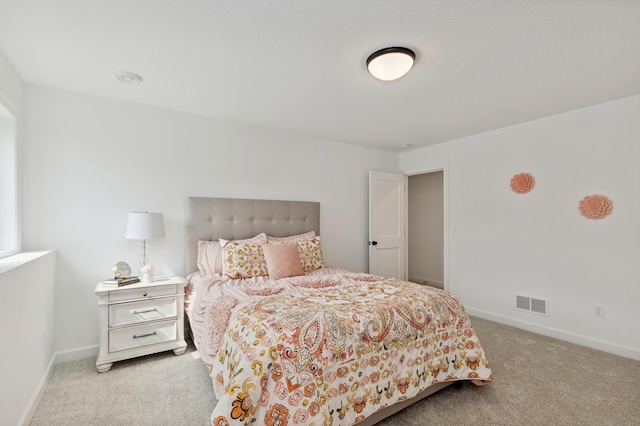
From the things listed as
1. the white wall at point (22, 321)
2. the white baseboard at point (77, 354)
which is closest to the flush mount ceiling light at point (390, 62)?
the white wall at point (22, 321)

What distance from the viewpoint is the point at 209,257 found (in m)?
3.15

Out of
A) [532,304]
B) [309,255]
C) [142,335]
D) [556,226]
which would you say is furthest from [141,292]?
[556,226]

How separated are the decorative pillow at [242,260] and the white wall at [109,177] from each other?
56 cm

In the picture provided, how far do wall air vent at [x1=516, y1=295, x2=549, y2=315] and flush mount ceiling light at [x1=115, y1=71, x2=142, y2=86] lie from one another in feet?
14.6

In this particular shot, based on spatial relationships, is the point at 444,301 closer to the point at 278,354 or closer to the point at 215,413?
the point at 278,354

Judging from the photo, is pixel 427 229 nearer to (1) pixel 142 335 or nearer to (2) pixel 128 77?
(1) pixel 142 335

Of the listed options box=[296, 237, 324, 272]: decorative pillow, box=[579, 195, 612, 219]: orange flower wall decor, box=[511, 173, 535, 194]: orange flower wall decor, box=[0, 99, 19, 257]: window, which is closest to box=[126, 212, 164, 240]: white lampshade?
box=[0, 99, 19, 257]: window

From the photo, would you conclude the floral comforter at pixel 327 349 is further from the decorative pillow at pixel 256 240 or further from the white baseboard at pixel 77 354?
the white baseboard at pixel 77 354

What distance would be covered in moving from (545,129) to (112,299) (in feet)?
15.0

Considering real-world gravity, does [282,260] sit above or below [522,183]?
below

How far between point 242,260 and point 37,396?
167 centimetres

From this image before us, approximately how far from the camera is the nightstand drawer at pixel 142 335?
2.54m

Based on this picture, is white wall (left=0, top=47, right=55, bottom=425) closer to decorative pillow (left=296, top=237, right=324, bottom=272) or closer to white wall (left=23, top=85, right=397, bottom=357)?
white wall (left=23, top=85, right=397, bottom=357)

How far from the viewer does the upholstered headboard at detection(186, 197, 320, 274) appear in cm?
323
